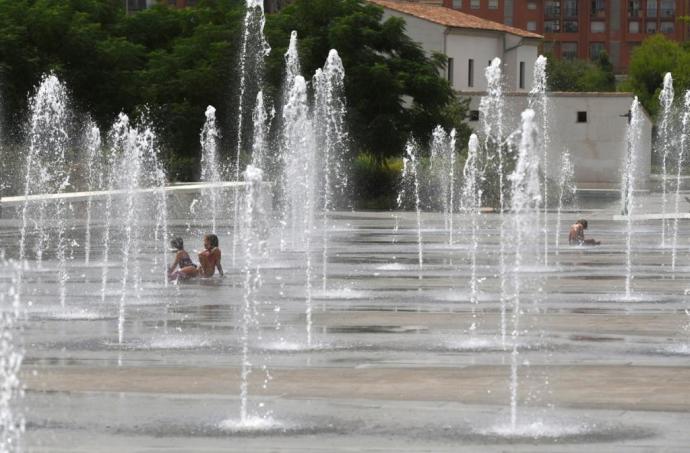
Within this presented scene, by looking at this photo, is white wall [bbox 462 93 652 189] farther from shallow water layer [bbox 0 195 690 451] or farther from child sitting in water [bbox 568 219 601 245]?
→ shallow water layer [bbox 0 195 690 451]

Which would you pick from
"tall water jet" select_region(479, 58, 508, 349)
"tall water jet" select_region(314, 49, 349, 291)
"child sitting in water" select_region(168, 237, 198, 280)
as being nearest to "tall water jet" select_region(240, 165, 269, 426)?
"child sitting in water" select_region(168, 237, 198, 280)

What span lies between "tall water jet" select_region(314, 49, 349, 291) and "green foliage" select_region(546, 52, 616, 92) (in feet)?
204

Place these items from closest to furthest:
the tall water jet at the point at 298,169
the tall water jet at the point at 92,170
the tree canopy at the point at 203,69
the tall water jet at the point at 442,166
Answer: the tall water jet at the point at 92,170, the tall water jet at the point at 298,169, the tall water jet at the point at 442,166, the tree canopy at the point at 203,69

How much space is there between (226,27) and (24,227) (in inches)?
1299

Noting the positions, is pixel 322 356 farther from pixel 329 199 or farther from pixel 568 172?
pixel 568 172

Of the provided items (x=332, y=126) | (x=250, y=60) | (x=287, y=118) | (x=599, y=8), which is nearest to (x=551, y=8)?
(x=599, y=8)

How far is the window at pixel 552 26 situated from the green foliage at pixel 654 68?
116 ft

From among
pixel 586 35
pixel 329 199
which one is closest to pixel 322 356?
pixel 329 199

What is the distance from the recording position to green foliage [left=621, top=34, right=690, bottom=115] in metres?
111

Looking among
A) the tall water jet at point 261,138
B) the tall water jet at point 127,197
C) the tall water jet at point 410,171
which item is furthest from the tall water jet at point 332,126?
the tall water jet at point 127,197

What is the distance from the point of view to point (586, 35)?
156 metres

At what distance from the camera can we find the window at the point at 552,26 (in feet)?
505

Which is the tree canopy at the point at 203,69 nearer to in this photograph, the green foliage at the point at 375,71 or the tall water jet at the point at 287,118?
the green foliage at the point at 375,71

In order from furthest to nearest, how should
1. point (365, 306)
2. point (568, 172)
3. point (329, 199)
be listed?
point (568, 172)
point (329, 199)
point (365, 306)
